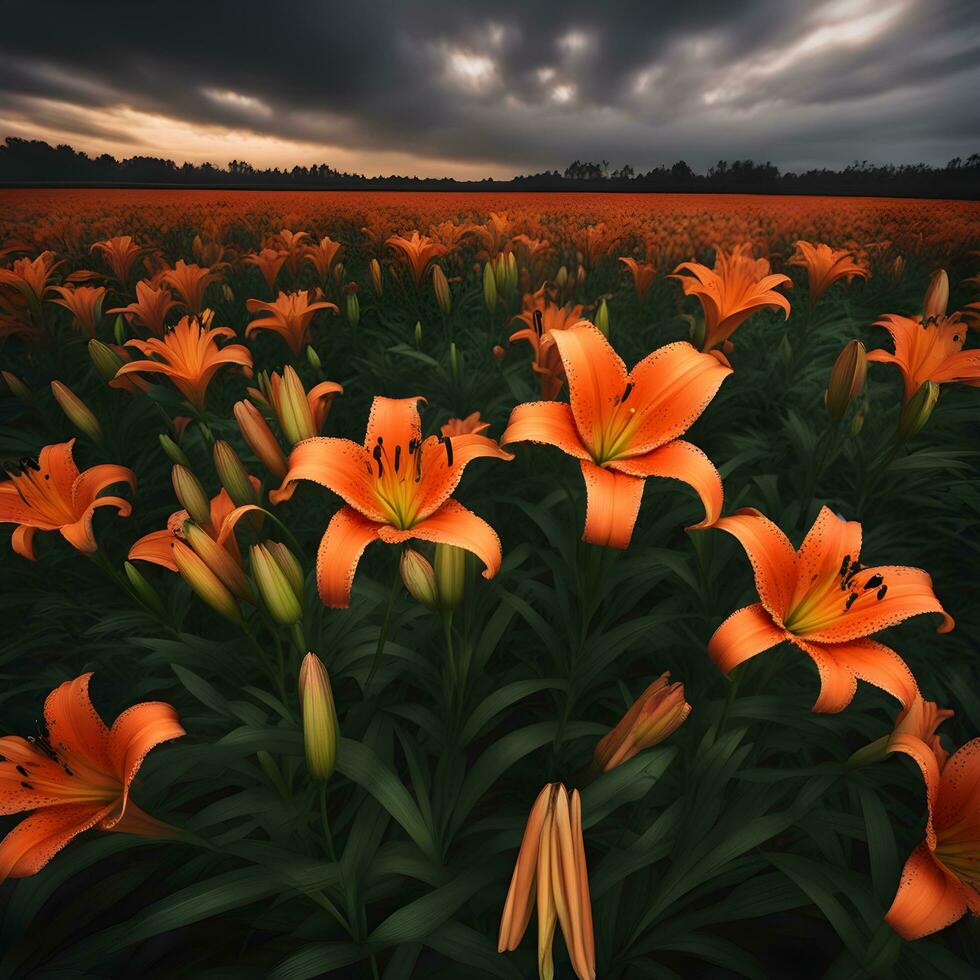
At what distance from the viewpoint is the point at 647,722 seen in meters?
0.74

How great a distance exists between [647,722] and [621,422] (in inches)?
17.6

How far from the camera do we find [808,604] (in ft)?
2.50

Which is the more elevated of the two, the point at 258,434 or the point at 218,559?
the point at 258,434

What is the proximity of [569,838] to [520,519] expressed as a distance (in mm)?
1108

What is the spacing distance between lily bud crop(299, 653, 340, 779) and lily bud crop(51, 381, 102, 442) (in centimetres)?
108

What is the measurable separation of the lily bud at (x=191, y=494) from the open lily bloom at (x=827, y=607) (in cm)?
85

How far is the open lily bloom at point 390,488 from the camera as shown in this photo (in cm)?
69

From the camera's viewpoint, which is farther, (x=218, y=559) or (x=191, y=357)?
(x=191, y=357)

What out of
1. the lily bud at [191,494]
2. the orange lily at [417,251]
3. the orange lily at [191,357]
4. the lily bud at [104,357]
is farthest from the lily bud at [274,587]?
the orange lily at [417,251]

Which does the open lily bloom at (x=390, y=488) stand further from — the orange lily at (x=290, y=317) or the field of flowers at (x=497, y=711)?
the orange lily at (x=290, y=317)

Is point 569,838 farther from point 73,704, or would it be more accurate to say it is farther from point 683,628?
point 683,628

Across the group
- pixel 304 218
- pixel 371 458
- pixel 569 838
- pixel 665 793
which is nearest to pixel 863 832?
pixel 665 793

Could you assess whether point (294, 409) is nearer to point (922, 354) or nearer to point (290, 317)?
point (290, 317)

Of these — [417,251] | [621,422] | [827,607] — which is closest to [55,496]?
[621,422]
